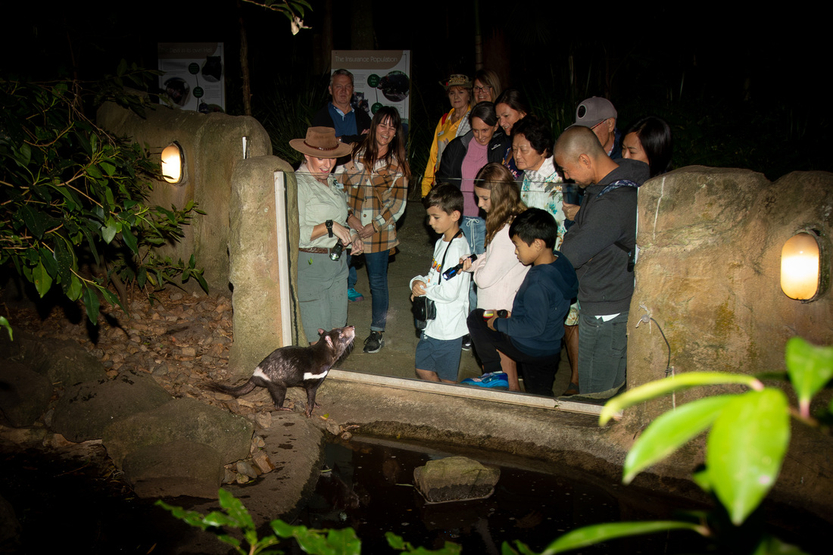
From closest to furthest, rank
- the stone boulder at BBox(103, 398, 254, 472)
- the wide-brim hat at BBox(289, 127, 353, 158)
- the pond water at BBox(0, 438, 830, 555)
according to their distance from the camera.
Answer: the pond water at BBox(0, 438, 830, 555)
the stone boulder at BBox(103, 398, 254, 472)
the wide-brim hat at BBox(289, 127, 353, 158)

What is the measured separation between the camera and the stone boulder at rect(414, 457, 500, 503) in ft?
10.3

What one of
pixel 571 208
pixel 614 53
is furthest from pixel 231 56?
pixel 571 208

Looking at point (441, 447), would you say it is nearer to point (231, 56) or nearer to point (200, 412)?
point (200, 412)

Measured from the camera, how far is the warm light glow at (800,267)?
9.20ft

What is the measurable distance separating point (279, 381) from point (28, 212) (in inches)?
73.7

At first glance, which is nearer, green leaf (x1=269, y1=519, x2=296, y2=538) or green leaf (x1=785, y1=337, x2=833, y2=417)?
green leaf (x1=785, y1=337, x2=833, y2=417)

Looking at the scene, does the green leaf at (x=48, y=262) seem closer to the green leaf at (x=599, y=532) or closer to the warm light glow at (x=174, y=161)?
the green leaf at (x=599, y=532)

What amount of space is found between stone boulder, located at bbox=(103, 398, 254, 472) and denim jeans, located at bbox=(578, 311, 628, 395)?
6.78 ft

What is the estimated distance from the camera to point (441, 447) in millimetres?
3707

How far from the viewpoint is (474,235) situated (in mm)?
4340

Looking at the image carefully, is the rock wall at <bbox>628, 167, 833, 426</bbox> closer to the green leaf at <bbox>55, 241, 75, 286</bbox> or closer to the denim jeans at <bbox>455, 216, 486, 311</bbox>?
the denim jeans at <bbox>455, 216, 486, 311</bbox>

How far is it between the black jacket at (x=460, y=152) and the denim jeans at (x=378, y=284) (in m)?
0.86

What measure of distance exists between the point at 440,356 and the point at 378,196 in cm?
120

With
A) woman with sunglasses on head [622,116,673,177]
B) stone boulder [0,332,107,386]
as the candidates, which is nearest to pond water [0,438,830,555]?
stone boulder [0,332,107,386]
